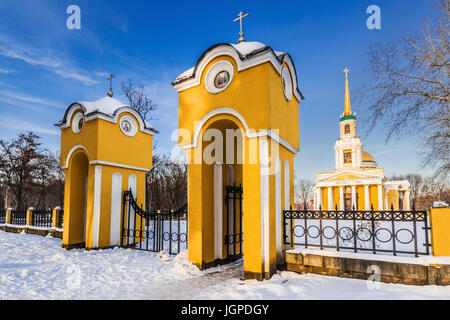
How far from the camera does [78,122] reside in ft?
32.2

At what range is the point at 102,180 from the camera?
8969 mm

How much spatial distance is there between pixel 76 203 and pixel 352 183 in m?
33.5

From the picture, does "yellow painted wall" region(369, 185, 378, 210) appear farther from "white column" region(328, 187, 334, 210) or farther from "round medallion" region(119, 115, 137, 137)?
"round medallion" region(119, 115, 137, 137)

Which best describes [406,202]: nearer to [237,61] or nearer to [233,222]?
[233,222]

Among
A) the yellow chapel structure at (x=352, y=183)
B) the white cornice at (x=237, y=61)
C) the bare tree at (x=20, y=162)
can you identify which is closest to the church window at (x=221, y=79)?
the white cornice at (x=237, y=61)

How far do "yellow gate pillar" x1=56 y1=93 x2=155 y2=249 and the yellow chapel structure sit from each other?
30.2 m

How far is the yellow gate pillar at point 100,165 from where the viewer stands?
8859 mm

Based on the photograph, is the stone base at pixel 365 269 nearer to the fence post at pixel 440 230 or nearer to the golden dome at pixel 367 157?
the fence post at pixel 440 230

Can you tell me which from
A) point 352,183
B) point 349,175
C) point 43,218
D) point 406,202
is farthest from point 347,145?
point 43,218

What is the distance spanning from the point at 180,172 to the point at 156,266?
22120 millimetres

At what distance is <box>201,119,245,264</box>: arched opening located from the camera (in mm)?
6758
